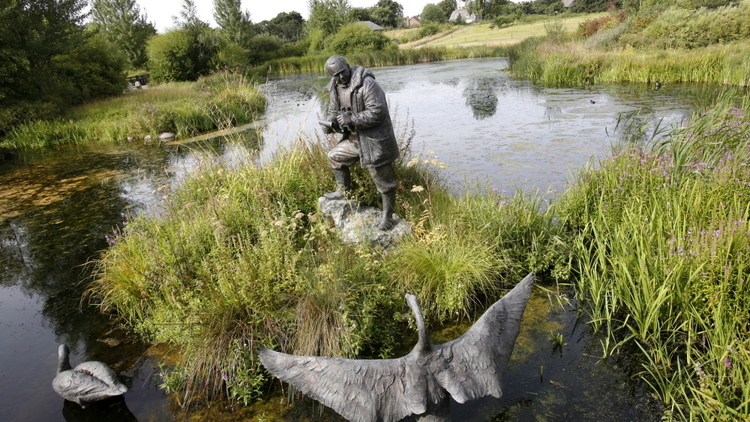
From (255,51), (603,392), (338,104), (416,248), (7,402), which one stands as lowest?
(603,392)

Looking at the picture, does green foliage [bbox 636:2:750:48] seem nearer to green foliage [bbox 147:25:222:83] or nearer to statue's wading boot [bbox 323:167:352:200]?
statue's wading boot [bbox 323:167:352:200]

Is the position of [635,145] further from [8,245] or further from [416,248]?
[8,245]

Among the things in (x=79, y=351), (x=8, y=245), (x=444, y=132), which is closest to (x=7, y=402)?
(x=79, y=351)

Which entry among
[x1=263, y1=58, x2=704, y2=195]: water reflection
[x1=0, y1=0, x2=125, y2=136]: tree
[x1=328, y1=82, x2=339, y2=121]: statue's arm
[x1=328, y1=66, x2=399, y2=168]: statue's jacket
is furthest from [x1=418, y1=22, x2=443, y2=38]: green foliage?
[x1=328, y1=66, x2=399, y2=168]: statue's jacket

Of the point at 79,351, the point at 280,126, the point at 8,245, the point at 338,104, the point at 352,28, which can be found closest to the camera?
the point at 79,351

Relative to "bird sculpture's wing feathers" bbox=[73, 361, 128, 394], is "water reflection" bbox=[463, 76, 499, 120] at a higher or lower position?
higher

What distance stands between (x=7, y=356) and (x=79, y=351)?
764 millimetres

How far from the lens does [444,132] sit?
1148 centimetres

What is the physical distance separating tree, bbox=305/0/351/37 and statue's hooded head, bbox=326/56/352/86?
1854 inches

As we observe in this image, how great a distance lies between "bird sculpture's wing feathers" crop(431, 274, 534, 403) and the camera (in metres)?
2.58

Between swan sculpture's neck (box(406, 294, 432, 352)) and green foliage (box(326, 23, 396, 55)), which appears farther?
green foliage (box(326, 23, 396, 55))

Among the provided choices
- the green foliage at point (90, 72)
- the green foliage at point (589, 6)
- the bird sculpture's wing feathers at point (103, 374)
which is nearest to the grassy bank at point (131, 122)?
the green foliage at point (90, 72)

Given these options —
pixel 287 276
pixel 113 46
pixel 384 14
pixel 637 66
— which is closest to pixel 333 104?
pixel 287 276

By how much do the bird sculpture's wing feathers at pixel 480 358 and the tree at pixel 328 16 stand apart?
162 feet
